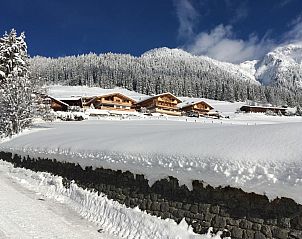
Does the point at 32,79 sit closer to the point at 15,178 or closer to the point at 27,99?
the point at 27,99

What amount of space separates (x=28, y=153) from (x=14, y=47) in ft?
94.8

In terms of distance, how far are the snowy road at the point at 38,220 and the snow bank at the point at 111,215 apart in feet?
1.30

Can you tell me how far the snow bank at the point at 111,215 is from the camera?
8752 millimetres

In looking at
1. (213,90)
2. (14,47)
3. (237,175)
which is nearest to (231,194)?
(237,175)

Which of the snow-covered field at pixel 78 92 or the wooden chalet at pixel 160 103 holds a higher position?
the snow-covered field at pixel 78 92

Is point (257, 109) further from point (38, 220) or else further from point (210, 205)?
point (210, 205)

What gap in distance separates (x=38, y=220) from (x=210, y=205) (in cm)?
507

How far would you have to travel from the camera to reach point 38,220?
10352 millimetres

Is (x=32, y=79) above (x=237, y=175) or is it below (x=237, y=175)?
above

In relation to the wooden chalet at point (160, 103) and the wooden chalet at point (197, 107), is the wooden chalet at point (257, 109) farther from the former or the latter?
the wooden chalet at point (160, 103)

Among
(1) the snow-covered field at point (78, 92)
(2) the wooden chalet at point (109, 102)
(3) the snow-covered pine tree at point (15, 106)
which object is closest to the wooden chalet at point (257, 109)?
(1) the snow-covered field at point (78, 92)

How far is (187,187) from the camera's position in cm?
880

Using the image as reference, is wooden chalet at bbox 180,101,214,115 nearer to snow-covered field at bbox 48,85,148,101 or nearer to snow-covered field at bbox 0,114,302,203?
snow-covered field at bbox 48,85,148,101

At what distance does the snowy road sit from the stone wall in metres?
1.45
